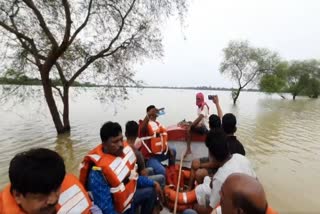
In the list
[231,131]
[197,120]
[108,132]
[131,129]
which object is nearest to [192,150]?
[197,120]

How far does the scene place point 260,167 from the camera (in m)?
8.28

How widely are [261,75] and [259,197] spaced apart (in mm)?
38285

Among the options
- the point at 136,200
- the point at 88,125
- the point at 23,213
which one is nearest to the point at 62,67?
the point at 88,125

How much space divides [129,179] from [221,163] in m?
0.93

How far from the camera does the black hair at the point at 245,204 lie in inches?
61.3

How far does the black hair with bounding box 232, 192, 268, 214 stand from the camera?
61.3 inches

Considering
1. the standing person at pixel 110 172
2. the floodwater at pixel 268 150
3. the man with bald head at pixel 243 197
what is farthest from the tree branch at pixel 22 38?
the man with bald head at pixel 243 197

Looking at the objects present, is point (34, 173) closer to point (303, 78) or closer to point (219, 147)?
point (219, 147)

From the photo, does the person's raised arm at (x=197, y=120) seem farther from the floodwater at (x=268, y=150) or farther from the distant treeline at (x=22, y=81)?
the distant treeline at (x=22, y=81)

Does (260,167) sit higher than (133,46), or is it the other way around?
(133,46)

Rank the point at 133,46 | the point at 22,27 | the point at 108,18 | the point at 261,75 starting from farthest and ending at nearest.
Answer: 1. the point at 261,75
2. the point at 133,46
3. the point at 108,18
4. the point at 22,27

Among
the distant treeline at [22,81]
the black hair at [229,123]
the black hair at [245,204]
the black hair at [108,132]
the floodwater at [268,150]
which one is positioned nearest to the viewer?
the black hair at [245,204]

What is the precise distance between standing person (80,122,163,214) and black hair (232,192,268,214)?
1.54 meters

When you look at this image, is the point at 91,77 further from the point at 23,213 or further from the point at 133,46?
the point at 23,213
